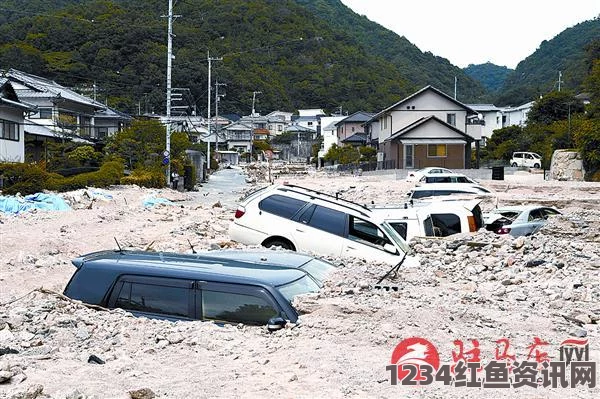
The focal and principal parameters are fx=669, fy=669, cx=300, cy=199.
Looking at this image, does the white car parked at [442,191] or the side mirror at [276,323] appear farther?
the white car parked at [442,191]

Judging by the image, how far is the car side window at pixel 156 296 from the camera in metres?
6.82

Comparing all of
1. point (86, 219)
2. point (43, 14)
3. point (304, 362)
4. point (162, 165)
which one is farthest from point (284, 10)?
point (304, 362)

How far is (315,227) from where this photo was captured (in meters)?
12.5

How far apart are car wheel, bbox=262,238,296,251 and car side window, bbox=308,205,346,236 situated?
0.56 m

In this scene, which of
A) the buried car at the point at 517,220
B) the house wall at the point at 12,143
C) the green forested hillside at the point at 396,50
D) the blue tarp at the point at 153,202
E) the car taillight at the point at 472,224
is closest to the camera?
the buried car at the point at 517,220

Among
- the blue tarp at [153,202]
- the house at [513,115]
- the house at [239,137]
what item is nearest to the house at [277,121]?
the house at [239,137]

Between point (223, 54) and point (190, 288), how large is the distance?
9394 centimetres

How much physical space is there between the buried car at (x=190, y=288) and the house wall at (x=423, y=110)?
5360cm

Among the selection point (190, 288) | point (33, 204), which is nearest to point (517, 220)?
point (190, 288)

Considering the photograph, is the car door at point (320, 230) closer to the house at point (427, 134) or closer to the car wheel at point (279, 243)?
the car wheel at point (279, 243)

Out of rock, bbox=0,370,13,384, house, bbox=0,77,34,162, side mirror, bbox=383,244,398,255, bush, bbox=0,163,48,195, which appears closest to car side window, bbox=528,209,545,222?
side mirror, bbox=383,244,398,255

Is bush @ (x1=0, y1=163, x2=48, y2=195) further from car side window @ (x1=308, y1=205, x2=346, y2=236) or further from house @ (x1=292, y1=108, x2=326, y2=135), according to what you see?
house @ (x1=292, y1=108, x2=326, y2=135)

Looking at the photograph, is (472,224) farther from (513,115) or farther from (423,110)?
(513,115)

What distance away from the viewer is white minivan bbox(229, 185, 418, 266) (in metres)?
12.2
